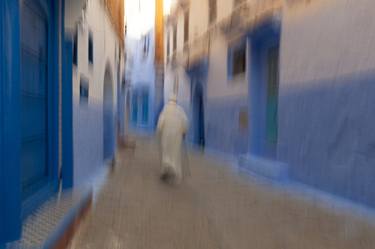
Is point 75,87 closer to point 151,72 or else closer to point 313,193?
point 313,193

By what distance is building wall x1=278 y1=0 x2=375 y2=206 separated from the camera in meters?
5.23

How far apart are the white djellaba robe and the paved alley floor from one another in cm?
32

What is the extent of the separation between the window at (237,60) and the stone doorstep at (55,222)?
625cm

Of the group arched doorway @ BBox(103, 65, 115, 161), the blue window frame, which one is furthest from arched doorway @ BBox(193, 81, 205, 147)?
arched doorway @ BBox(103, 65, 115, 161)

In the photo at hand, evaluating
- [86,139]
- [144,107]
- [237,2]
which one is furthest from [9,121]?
[144,107]

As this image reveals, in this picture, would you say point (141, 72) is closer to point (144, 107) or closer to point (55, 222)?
point (144, 107)

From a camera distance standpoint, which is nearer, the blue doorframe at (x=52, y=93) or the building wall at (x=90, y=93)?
the blue doorframe at (x=52, y=93)

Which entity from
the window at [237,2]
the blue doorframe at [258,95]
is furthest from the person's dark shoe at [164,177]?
the window at [237,2]

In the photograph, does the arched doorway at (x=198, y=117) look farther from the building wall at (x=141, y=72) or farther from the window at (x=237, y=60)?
the building wall at (x=141, y=72)

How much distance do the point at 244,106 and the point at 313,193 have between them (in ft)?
12.5

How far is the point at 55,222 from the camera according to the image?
10.3 feet

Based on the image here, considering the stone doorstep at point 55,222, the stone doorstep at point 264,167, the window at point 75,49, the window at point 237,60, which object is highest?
the window at point 237,60

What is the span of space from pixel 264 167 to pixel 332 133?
2.07 metres

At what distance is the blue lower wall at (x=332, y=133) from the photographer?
520 cm
